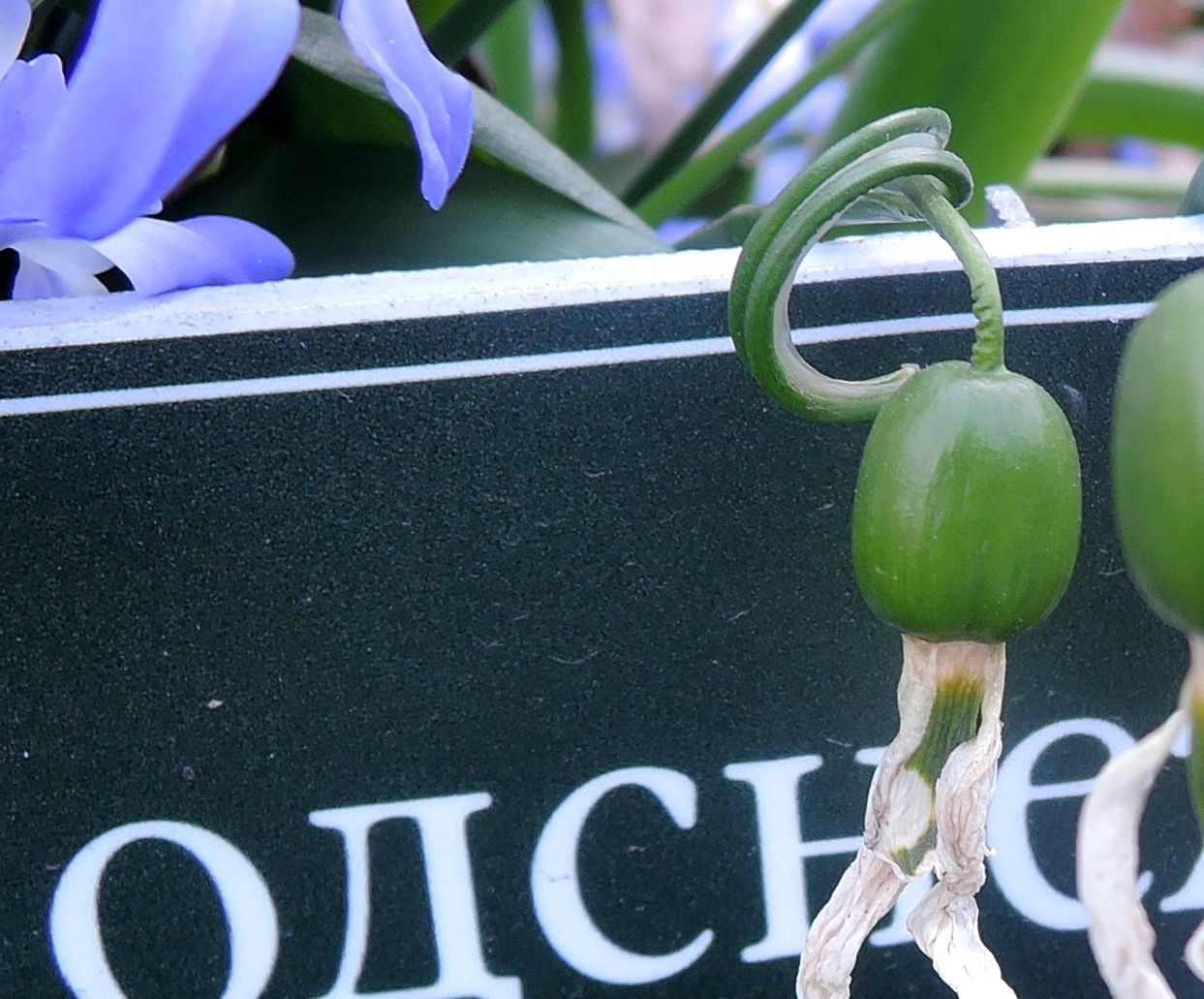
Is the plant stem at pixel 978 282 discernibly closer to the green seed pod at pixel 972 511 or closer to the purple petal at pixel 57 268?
the green seed pod at pixel 972 511

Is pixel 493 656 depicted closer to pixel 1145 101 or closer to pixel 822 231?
pixel 822 231

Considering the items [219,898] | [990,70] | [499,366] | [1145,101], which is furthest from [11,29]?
[1145,101]

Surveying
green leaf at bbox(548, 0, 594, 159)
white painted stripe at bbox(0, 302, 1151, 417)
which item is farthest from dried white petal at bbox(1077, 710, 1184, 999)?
green leaf at bbox(548, 0, 594, 159)

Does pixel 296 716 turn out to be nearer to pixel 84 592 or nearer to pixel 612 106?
pixel 84 592

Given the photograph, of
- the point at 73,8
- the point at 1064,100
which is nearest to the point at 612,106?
the point at 1064,100

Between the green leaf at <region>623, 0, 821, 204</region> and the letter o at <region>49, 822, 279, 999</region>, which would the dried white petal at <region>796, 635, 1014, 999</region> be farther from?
the green leaf at <region>623, 0, 821, 204</region>

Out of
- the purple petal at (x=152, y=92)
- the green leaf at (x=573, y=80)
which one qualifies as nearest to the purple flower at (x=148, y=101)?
the purple petal at (x=152, y=92)
